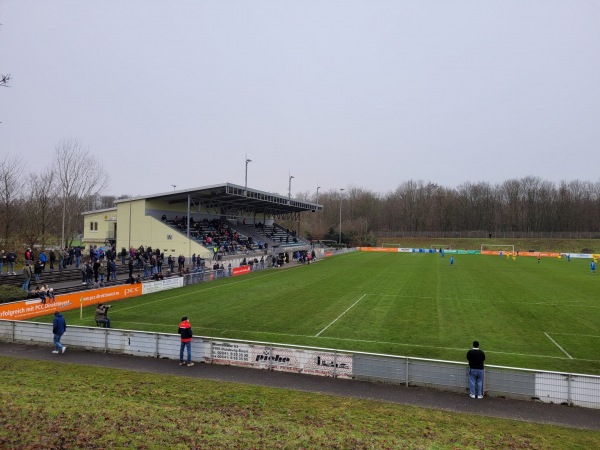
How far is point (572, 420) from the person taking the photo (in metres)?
9.48

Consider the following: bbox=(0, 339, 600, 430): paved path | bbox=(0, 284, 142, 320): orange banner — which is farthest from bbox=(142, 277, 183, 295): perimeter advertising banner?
bbox=(0, 339, 600, 430): paved path

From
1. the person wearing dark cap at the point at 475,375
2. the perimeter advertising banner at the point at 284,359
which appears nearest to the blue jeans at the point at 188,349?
the perimeter advertising banner at the point at 284,359

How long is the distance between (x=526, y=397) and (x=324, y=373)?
17.9 feet

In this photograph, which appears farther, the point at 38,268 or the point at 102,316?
the point at 38,268

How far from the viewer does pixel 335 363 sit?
12.1 meters

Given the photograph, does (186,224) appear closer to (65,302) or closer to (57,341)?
(65,302)

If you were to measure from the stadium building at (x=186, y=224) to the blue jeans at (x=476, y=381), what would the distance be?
106ft

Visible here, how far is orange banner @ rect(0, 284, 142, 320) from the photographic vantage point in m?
18.3

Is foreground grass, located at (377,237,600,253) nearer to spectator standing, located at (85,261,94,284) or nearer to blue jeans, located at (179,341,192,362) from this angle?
spectator standing, located at (85,261,94,284)

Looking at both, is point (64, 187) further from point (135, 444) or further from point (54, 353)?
point (135, 444)

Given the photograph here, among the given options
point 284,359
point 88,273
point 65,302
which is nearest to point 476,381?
point 284,359

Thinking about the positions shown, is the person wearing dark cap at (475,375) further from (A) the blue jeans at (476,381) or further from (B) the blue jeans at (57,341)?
(B) the blue jeans at (57,341)

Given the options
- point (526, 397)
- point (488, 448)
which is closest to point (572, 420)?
point (526, 397)

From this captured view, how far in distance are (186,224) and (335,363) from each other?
39.9 metres
